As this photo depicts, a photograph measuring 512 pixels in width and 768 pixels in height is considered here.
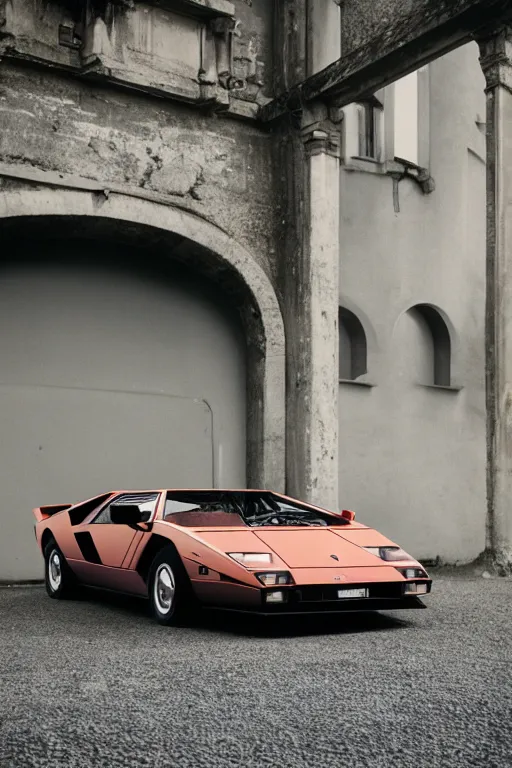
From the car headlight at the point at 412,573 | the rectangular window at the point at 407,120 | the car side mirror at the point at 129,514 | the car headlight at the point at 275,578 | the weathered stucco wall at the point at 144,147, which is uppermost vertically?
the rectangular window at the point at 407,120

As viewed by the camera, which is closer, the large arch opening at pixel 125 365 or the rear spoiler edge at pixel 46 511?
the rear spoiler edge at pixel 46 511

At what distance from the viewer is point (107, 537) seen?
784 cm

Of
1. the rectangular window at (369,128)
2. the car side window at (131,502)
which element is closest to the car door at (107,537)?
the car side window at (131,502)

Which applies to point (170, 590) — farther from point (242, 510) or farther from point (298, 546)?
point (242, 510)

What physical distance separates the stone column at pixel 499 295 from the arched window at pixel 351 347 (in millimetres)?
3574

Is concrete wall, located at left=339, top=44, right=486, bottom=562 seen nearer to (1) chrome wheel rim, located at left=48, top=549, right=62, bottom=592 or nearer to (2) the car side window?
(1) chrome wheel rim, located at left=48, top=549, right=62, bottom=592

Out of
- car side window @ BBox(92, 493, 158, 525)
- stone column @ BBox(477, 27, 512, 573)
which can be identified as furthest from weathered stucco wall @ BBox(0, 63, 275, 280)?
car side window @ BBox(92, 493, 158, 525)

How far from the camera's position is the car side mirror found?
7336 mm

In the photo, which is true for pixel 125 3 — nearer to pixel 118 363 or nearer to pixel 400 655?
pixel 118 363

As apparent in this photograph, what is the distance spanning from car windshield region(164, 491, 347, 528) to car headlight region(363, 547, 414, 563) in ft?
2.38

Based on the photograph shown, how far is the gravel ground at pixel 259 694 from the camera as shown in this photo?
3566 millimetres

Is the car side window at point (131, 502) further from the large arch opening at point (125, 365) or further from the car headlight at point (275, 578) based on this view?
the large arch opening at point (125, 365)

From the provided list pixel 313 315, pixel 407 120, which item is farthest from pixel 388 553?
pixel 407 120

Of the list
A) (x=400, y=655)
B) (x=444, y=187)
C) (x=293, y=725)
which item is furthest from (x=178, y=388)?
(x=293, y=725)
